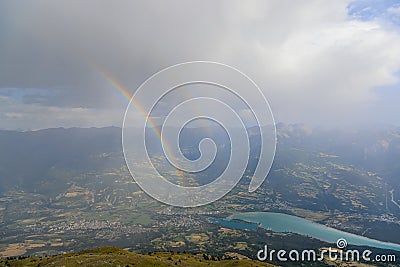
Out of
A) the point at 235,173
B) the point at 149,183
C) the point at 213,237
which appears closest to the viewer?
the point at 235,173

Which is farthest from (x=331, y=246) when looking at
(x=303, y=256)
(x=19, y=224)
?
(x=19, y=224)

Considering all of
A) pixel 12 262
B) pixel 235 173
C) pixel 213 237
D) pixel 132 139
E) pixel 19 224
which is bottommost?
pixel 19 224

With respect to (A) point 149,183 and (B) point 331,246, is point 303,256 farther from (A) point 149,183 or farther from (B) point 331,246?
(A) point 149,183

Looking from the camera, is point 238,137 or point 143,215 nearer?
point 238,137

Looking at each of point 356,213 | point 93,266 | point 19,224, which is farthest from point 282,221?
point 93,266

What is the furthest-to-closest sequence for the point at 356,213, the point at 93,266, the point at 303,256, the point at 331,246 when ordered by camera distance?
1. the point at 356,213
2. the point at 331,246
3. the point at 303,256
4. the point at 93,266

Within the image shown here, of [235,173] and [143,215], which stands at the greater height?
[235,173]
